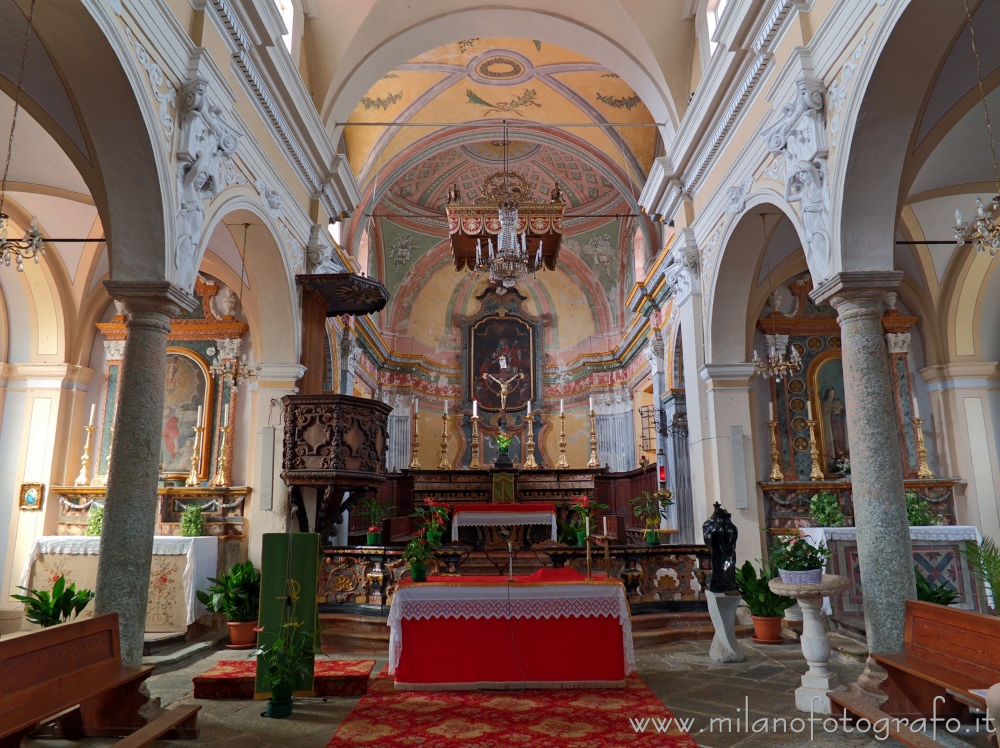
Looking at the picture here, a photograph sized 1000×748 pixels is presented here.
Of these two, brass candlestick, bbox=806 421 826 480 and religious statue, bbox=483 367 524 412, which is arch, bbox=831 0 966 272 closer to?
brass candlestick, bbox=806 421 826 480

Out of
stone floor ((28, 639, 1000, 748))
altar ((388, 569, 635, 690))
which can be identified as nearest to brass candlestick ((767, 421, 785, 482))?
stone floor ((28, 639, 1000, 748))

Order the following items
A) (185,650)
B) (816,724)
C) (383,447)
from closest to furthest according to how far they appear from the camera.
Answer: (816,724) → (185,650) → (383,447)

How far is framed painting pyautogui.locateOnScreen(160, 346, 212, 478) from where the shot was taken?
10250mm

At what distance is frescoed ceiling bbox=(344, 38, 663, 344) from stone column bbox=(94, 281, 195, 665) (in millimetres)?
6016

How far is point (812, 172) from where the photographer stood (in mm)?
6406

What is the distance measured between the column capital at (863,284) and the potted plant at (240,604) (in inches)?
242

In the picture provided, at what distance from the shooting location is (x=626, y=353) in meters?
16.6

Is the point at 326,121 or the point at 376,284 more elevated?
the point at 326,121

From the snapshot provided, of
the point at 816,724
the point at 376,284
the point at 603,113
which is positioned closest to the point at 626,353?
the point at 603,113

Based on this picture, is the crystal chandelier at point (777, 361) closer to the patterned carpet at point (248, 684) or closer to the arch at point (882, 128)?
the arch at point (882, 128)

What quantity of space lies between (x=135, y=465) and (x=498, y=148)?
12758 mm

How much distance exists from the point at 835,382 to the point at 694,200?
11.6 feet

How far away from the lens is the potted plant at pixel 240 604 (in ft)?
24.4

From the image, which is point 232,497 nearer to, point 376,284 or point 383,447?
point 383,447
